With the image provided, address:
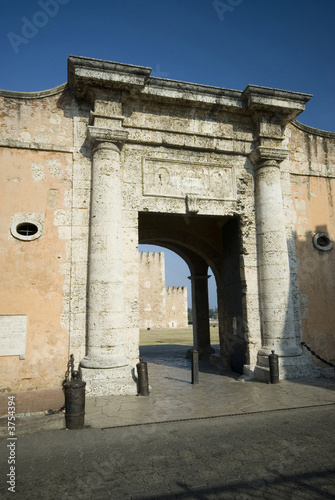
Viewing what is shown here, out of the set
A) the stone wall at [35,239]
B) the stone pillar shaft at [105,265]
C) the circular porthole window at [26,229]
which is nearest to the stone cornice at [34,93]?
the stone wall at [35,239]

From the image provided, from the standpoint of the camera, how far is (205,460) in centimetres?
318

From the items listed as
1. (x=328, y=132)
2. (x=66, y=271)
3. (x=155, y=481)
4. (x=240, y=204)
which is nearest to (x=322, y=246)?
(x=240, y=204)

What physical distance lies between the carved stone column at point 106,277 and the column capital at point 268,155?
283 centimetres

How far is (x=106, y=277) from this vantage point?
6035 millimetres

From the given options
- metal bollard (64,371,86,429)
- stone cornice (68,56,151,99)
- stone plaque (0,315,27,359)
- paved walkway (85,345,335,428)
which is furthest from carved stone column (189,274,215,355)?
metal bollard (64,371,86,429)

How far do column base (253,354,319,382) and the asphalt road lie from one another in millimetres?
2202

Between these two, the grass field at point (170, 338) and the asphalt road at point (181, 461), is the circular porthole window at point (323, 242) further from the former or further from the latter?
the grass field at point (170, 338)

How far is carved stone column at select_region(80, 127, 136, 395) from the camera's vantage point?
18.4 ft

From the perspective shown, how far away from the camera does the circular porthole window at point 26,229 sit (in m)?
6.06

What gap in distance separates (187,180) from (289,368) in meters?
4.17

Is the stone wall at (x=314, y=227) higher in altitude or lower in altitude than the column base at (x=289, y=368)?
higher

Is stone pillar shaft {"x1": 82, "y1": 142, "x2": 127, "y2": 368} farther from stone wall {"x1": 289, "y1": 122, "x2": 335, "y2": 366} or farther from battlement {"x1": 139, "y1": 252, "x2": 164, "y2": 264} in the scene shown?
battlement {"x1": 139, "y1": 252, "x2": 164, "y2": 264}

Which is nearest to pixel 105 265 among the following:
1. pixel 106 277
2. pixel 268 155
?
pixel 106 277

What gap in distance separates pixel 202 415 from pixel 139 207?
3.82 metres
